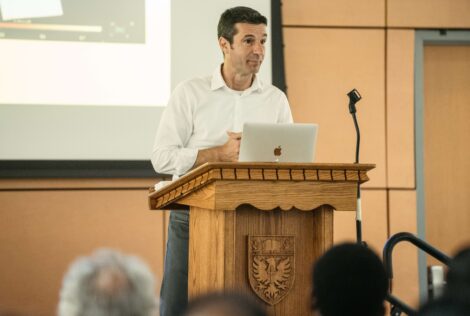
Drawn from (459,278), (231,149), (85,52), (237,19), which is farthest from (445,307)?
(85,52)

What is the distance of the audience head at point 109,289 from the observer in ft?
3.74

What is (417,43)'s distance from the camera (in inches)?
203

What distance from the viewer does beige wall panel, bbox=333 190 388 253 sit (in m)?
5.03

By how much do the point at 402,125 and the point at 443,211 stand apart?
0.73m

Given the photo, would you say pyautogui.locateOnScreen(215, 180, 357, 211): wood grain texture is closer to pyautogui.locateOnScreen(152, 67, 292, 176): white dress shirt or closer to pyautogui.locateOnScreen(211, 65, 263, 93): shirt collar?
pyautogui.locateOnScreen(152, 67, 292, 176): white dress shirt

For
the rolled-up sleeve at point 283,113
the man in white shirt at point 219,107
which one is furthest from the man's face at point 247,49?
the rolled-up sleeve at point 283,113

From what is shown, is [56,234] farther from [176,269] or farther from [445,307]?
[445,307]

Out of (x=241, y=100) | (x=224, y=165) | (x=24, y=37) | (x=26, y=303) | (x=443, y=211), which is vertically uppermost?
(x=24, y=37)

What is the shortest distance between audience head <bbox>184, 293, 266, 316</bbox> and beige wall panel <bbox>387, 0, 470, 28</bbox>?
435 cm

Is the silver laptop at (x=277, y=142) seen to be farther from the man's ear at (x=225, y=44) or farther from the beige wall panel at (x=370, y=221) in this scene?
the beige wall panel at (x=370, y=221)

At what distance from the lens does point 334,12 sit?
16.6ft

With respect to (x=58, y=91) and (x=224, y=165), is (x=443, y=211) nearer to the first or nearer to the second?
(x=58, y=91)

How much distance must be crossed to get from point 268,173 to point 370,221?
2.57 m

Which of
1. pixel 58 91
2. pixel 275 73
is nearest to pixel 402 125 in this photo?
pixel 275 73
